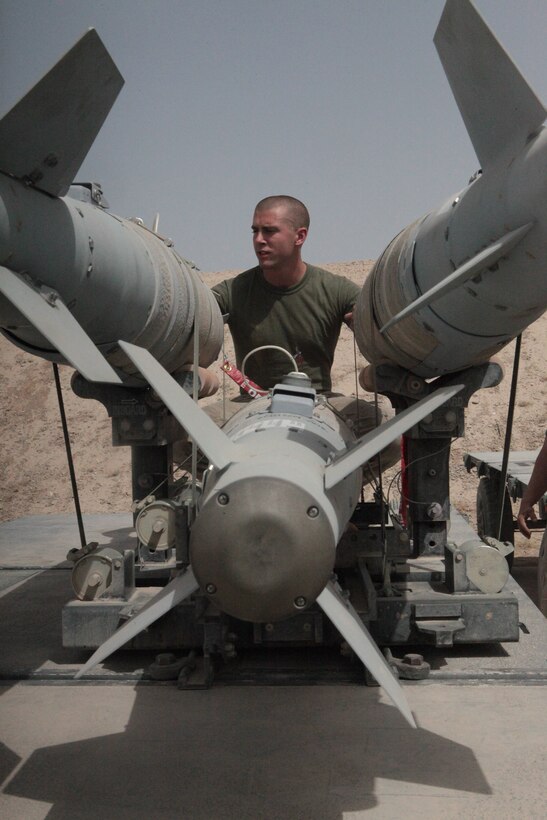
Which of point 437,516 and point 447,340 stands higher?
point 447,340

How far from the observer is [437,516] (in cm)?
411

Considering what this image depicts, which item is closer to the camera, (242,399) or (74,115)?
(74,115)

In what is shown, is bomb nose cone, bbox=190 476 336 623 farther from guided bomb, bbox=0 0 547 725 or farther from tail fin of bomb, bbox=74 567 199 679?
tail fin of bomb, bbox=74 567 199 679

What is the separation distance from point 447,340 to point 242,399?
143 cm

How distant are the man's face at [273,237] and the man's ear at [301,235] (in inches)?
0.7

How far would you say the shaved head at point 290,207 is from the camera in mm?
4398

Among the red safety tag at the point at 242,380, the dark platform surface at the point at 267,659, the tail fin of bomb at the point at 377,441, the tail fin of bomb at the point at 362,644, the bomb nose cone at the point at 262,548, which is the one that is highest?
the red safety tag at the point at 242,380

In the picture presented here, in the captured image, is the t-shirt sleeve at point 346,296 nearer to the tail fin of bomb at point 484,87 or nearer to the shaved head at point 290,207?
the shaved head at point 290,207

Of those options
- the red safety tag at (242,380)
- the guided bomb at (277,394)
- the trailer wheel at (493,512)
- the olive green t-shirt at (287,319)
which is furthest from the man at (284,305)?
the trailer wheel at (493,512)

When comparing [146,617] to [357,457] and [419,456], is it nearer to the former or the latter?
[357,457]

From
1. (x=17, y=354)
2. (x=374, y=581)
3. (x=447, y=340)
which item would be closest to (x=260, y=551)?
(x=447, y=340)

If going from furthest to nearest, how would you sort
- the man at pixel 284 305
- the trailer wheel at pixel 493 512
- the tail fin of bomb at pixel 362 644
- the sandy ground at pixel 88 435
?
1. the sandy ground at pixel 88 435
2. the trailer wheel at pixel 493 512
3. the man at pixel 284 305
4. the tail fin of bomb at pixel 362 644

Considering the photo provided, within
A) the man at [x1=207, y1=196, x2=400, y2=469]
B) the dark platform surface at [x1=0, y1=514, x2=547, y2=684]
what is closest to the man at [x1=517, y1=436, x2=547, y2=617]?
the dark platform surface at [x1=0, y1=514, x2=547, y2=684]

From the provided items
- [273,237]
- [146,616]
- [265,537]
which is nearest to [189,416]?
[265,537]
